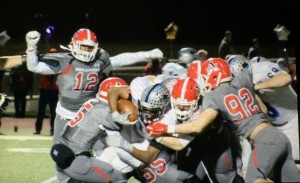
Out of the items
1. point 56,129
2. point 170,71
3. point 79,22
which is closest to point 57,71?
point 56,129

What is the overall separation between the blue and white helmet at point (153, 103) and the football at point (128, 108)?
3.7 inches

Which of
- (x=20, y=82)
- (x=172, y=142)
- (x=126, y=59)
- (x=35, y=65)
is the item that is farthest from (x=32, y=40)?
(x=20, y=82)

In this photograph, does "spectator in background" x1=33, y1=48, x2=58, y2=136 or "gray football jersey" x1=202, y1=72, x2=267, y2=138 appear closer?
"gray football jersey" x1=202, y1=72, x2=267, y2=138

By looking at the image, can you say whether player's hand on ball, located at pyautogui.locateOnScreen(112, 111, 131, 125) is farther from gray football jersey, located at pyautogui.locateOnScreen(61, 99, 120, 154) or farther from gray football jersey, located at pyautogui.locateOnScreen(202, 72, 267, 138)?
gray football jersey, located at pyautogui.locateOnScreen(202, 72, 267, 138)

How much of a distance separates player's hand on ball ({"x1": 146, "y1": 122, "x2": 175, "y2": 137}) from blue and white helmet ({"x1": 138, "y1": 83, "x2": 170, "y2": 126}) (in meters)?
0.21

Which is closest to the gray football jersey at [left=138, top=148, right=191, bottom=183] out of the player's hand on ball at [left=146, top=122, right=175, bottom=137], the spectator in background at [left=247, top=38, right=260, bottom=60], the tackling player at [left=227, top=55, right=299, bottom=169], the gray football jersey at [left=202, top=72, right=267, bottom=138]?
the player's hand on ball at [left=146, top=122, right=175, bottom=137]

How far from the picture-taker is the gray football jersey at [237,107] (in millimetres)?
4879

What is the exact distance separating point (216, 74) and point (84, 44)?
7.11 ft

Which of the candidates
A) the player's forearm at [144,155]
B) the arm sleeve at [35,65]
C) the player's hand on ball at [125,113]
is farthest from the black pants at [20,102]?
the player's forearm at [144,155]

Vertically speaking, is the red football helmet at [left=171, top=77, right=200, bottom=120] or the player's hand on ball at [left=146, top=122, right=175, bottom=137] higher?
the red football helmet at [left=171, top=77, right=200, bottom=120]

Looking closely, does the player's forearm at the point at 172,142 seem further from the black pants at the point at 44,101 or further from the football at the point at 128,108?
the black pants at the point at 44,101

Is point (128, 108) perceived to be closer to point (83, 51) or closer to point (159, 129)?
point (159, 129)

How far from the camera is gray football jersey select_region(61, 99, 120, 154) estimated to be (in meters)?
4.82

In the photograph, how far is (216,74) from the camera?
5152 millimetres
